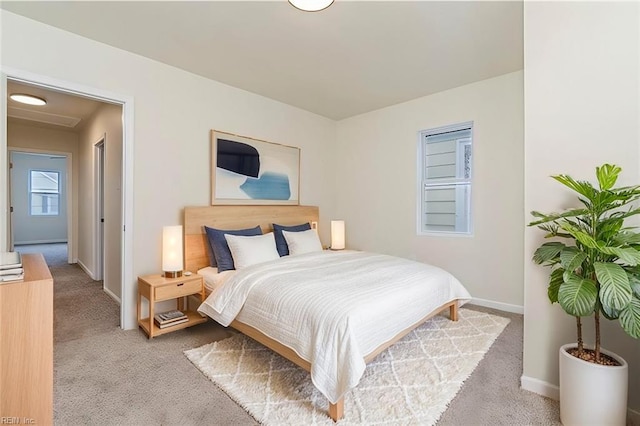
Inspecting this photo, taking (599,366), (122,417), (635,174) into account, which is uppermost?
(635,174)

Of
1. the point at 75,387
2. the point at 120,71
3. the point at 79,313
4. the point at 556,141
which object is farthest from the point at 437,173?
the point at 79,313

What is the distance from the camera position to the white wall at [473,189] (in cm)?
324

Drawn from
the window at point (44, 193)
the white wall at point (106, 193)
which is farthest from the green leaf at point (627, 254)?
the window at point (44, 193)

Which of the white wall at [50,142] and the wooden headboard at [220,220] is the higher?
the white wall at [50,142]

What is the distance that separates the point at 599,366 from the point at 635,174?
1.03 m

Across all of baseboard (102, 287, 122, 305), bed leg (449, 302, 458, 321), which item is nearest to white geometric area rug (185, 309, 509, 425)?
bed leg (449, 302, 458, 321)

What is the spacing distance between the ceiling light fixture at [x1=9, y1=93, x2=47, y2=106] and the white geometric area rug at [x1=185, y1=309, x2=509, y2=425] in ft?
12.6

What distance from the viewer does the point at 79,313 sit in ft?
10.5

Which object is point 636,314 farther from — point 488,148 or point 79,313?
point 79,313

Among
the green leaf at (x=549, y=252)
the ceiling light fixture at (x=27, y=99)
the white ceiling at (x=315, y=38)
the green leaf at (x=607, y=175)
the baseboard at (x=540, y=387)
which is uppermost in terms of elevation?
the white ceiling at (x=315, y=38)

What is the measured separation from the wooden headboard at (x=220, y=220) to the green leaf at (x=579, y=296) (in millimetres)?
3022

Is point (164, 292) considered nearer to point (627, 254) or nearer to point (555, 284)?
point (555, 284)

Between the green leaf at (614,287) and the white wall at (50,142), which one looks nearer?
the green leaf at (614,287)

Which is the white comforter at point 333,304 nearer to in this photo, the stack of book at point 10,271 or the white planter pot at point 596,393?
the white planter pot at point 596,393
